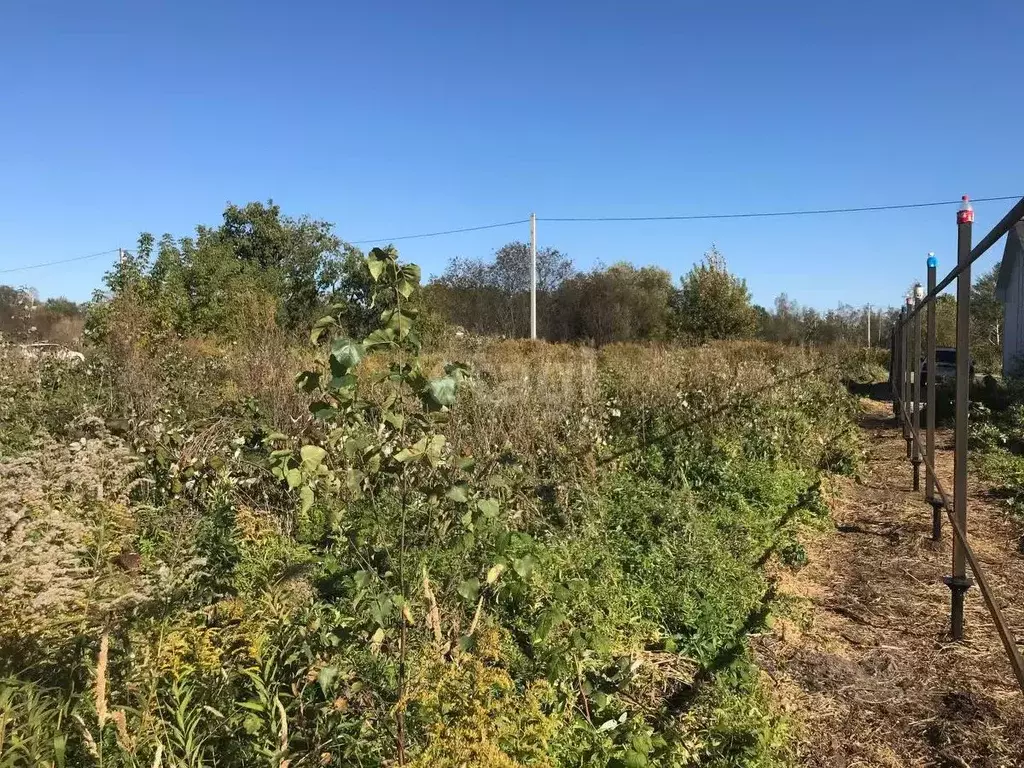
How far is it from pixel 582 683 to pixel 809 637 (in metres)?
1.72

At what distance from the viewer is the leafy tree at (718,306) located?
26.3 metres

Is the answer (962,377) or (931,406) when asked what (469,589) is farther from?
(931,406)

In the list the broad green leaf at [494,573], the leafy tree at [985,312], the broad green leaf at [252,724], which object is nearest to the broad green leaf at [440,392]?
the broad green leaf at [494,573]

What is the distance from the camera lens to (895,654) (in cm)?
373

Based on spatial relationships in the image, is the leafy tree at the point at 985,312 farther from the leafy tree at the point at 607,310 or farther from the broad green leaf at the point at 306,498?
the leafy tree at the point at 607,310

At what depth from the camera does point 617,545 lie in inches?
186

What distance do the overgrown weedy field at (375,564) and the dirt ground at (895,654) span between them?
238 mm

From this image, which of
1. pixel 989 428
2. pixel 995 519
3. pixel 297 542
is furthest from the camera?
pixel 989 428

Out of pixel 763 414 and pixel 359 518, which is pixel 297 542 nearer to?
pixel 359 518

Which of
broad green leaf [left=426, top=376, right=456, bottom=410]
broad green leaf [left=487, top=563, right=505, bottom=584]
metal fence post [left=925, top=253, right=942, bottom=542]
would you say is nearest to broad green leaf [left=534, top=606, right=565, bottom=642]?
broad green leaf [left=487, top=563, right=505, bottom=584]

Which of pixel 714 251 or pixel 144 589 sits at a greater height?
pixel 714 251

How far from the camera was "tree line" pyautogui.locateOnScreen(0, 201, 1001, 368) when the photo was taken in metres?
13.0

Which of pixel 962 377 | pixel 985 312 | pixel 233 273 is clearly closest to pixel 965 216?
pixel 962 377

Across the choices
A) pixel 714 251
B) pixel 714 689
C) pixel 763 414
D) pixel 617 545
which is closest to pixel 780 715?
pixel 714 689
